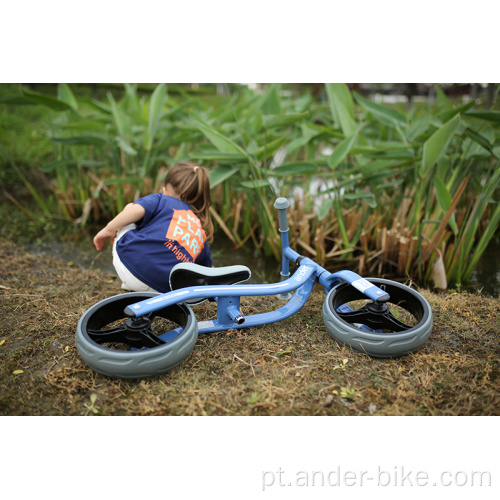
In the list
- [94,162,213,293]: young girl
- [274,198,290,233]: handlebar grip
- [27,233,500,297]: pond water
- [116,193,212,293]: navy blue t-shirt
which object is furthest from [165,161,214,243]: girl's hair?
[27,233,500,297]: pond water

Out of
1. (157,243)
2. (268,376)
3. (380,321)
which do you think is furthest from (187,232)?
(380,321)

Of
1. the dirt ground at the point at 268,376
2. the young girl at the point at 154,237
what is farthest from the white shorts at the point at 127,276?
the dirt ground at the point at 268,376

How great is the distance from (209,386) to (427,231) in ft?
6.10

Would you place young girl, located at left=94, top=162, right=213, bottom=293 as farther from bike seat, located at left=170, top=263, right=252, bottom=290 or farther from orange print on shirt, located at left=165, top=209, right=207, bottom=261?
bike seat, located at left=170, top=263, right=252, bottom=290

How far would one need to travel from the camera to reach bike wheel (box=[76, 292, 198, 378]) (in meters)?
1.52

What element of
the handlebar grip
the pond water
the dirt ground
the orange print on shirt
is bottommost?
the pond water

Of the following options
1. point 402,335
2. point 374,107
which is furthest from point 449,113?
point 402,335

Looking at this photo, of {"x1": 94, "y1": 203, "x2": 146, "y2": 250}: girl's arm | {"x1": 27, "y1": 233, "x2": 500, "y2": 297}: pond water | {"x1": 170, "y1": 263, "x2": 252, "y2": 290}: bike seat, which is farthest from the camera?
{"x1": 27, "y1": 233, "x2": 500, "y2": 297}: pond water

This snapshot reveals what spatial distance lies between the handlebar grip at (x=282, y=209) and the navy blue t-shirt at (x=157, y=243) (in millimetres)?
471

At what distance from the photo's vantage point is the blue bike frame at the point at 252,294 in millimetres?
1733

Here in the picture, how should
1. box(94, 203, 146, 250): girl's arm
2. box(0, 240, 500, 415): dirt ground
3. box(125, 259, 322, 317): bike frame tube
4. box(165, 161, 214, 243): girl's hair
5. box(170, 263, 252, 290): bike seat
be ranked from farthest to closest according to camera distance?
box(165, 161, 214, 243): girl's hair → box(94, 203, 146, 250): girl's arm → box(170, 263, 252, 290): bike seat → box(125, 259, 322, 317): bike frame tube → box(0, 240, 500, 415): dirt ground

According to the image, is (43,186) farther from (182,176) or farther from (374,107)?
(374,107)

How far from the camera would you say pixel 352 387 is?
5.21 ft

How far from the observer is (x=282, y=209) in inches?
83.4
